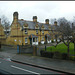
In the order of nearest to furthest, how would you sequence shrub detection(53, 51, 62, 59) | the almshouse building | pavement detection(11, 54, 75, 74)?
pavement detection(11, 54, 75, 74) < shrub detection(53, 51, 62, 59) < the almshouse building

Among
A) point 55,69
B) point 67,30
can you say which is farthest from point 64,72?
point 67,30

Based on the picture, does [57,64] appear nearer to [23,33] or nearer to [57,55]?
[57,55]

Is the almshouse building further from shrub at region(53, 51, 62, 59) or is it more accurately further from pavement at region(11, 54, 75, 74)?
pavement at region(11, 54, 75, 74)

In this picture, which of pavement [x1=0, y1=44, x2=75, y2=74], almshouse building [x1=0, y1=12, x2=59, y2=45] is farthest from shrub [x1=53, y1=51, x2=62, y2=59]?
almshouse building [x1=0, y1=12, x2=59, y2=45]

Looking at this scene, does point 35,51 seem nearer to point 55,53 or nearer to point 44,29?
point 55,53

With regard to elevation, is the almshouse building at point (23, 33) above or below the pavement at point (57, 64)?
above

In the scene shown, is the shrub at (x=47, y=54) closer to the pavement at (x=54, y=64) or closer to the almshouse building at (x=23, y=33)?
the pavement at (x=54, y=64)

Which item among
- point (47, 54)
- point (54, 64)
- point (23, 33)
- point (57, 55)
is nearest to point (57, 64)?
point (54, 64)

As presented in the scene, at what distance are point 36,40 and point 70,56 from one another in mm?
23838

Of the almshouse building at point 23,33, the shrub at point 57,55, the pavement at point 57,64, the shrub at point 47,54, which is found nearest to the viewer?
the pavement at point 57,64

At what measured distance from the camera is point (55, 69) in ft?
33.5

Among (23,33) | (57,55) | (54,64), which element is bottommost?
(54,64)

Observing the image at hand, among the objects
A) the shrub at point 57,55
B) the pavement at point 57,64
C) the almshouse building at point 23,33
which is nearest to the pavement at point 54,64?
the pavement at point 57,64

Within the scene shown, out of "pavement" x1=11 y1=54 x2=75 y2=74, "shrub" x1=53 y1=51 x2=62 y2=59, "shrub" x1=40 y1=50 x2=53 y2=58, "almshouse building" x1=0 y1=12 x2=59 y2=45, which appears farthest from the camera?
"almshouse building" x1=0 y1=12 x2=59 y2=45
